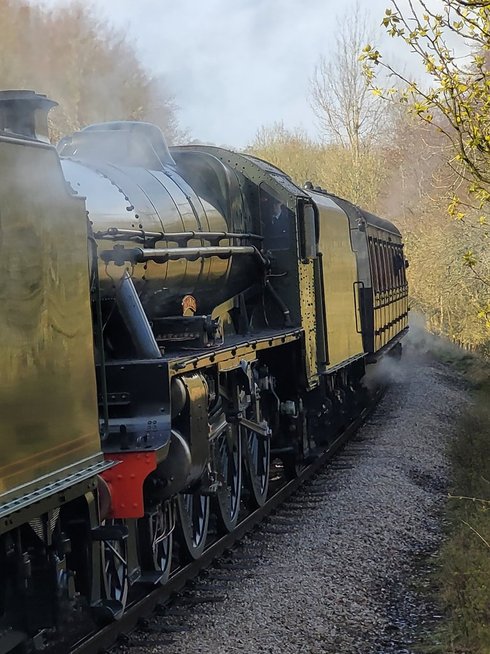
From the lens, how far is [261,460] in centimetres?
888

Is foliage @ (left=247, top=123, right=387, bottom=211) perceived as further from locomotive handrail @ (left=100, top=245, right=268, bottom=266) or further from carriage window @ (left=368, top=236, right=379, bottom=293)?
locomotive handrail @ (left=100, top=245, right=268, bottom=266)

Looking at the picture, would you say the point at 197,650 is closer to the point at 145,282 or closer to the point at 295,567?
the point at 295,567

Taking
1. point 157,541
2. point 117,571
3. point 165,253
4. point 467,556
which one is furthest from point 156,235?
point 467,556

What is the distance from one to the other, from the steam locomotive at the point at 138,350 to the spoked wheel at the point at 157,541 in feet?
0.05

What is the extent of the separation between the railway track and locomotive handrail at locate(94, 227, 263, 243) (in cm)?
233

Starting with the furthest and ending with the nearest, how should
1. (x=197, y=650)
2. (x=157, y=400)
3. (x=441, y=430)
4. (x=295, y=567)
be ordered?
(x=441, y=430) → (x=295, y=567) → (x=157, y=400) → (x=197, y=650)

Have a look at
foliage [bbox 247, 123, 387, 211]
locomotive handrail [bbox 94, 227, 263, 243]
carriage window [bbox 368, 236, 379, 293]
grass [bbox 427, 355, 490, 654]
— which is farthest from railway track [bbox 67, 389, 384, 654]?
foliage [bbox 247, 123, 387, 211]

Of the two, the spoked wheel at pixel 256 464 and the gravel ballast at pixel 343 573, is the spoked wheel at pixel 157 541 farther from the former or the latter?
the spoked wheel at pixel 256 464

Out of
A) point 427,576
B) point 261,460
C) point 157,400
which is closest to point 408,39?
point 157,400

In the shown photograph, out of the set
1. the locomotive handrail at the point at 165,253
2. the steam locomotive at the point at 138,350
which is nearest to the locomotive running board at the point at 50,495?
the steam locomotive at the point at 138,350

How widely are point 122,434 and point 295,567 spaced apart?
6.96ft

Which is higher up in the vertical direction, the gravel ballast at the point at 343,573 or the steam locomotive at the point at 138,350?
the steam locomotive at the point at 138,350

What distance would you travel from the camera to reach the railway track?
5.07m

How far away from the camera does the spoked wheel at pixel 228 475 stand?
24.0ft
